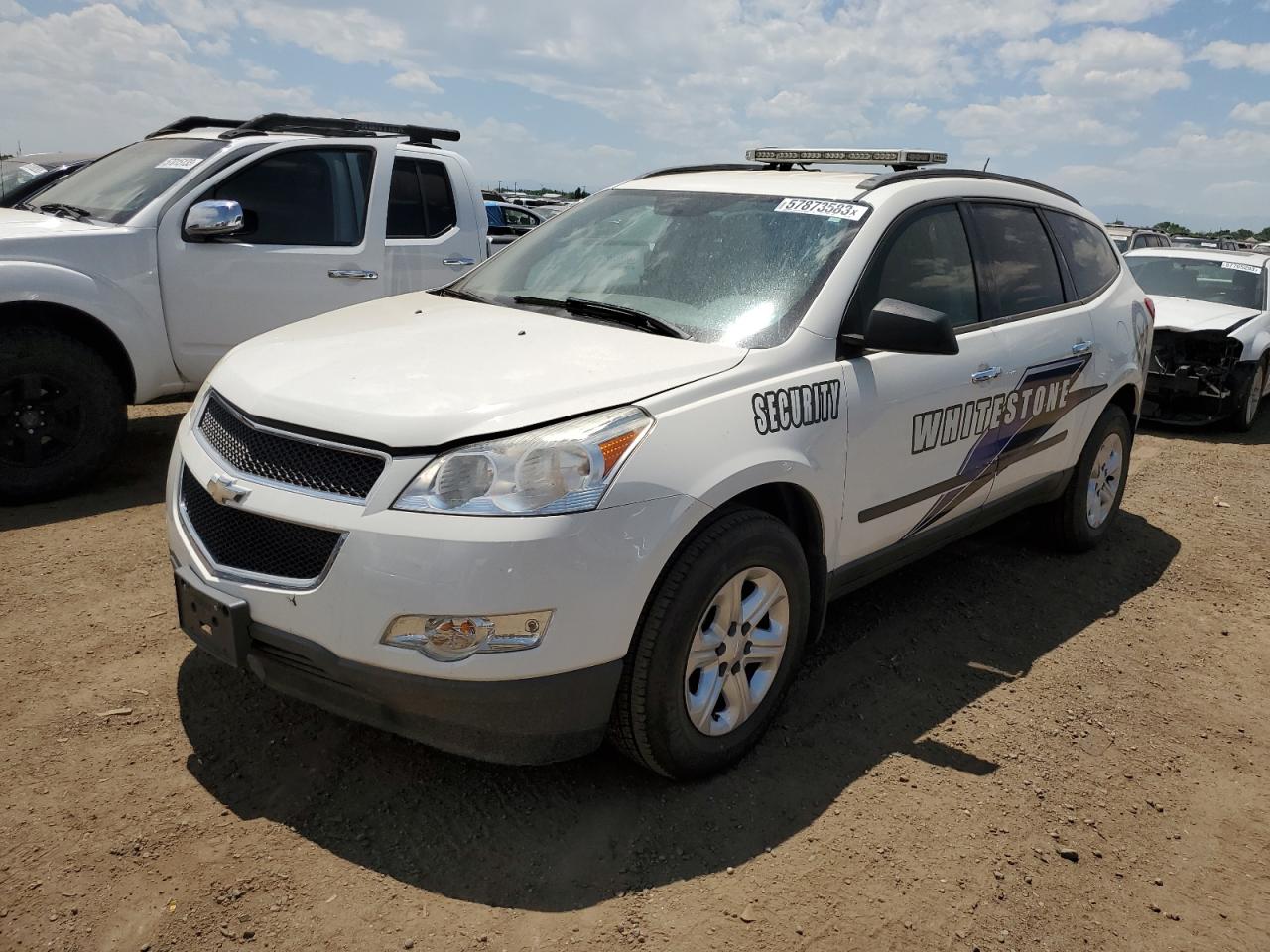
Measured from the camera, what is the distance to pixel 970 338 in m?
Result: 3.96

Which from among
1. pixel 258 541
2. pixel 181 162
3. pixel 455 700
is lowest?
pixel 455 700

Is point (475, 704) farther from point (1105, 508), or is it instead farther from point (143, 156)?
point (143, 156)

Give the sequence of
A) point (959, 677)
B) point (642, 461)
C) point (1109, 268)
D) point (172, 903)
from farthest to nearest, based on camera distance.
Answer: point (1109, 268) → point (959, 677) → point (642, 461) → point (172, 903)

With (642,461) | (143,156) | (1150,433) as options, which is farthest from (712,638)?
(1150,433)

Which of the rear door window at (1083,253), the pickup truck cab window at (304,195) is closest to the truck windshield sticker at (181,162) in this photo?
the pickup truck cab window at (304,195)

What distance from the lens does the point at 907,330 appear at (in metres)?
3.21

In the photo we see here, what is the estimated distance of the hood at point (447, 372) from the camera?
8.70ft

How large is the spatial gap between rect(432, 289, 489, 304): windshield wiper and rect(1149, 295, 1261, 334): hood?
6.99 meters

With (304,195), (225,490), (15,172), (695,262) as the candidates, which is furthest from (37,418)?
(15,172)

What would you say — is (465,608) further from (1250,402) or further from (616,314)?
(1250,402)

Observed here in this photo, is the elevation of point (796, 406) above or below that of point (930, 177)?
below

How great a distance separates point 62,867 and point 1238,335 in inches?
375

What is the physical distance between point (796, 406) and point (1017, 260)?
1873mm

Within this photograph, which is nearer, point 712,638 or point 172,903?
point 172,903
